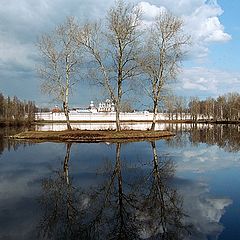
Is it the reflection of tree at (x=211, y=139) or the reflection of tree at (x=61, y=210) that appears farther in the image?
the reflection of tree at (x=211, y=139)

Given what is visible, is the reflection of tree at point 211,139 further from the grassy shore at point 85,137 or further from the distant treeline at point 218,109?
the distant treeline at point 218,109

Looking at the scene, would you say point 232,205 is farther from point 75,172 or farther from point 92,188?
point 75,172

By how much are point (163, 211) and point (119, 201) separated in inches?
64.9

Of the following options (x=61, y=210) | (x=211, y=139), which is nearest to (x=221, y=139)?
(x=211, y=139)

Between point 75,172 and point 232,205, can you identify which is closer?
point 232,205

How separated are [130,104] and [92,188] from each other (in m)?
29.2

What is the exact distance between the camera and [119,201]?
10.7 m

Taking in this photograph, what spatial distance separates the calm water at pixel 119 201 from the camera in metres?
8.06

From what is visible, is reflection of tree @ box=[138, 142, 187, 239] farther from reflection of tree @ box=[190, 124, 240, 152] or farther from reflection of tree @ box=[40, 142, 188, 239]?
reflection of tree @ box=[190, 124, 240, 152]

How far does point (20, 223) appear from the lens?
28.5 feet

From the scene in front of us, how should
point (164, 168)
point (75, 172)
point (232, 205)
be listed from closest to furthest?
point (232, 205) < point (75, 172) < point (164, 168)

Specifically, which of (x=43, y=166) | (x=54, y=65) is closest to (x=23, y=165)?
(x=43, y=166)

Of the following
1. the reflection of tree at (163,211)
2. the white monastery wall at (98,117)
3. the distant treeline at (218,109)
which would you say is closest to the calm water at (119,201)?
Answer: the reflection of tree at (163,211)

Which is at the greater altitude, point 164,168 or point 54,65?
point 54,65
